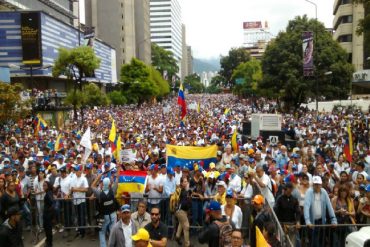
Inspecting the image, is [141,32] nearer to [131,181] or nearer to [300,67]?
[300,67]

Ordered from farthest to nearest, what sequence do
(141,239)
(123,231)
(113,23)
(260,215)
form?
(113,23)
(260,215)
(123,231)
(141,239)

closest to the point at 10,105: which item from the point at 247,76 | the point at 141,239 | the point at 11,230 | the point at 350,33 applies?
the point at 11,230

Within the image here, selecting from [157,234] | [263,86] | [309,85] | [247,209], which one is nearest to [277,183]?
[247,209]

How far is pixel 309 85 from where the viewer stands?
41.4 m

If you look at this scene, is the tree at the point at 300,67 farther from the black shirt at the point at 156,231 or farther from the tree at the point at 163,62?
the tree at the point at 163,62

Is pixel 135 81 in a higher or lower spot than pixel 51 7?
lower

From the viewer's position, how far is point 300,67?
42.6 m

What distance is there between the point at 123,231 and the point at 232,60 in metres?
130

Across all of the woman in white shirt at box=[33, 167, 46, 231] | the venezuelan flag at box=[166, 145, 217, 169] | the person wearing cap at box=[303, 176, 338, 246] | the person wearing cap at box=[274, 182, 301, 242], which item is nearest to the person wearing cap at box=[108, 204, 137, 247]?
the person wearing cap at box=[274, 182, 301, 242]

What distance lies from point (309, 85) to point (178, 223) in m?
34.6

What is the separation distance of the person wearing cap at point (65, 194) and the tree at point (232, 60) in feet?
399

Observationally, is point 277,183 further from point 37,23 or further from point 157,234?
point 37,23

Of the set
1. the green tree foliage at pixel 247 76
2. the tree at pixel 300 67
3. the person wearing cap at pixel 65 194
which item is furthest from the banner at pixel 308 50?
the green tree foliage at pixel 247 76

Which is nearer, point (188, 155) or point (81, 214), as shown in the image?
point (81, 214)
